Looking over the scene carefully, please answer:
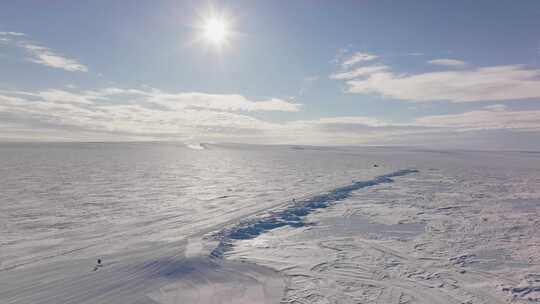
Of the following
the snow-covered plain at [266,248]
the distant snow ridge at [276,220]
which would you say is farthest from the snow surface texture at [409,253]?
the distant snow ridge at [276,220]

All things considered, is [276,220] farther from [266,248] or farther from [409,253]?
[409,253]

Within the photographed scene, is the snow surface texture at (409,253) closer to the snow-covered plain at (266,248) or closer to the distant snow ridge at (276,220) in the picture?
the snow-covered plain at (266,248)

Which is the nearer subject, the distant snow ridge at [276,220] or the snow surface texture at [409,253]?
the snow surface texture at [409,253]

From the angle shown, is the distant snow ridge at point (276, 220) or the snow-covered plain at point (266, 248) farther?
the distant snow ridge at point (276, 220)

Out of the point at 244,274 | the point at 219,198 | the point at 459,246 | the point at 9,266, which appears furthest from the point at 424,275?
the point at 219,198

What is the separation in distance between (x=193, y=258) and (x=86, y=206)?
7.25m

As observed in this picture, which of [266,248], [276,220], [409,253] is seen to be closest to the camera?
[409,253]

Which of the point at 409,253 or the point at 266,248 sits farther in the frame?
the point at 266,248

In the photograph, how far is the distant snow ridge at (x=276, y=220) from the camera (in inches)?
349

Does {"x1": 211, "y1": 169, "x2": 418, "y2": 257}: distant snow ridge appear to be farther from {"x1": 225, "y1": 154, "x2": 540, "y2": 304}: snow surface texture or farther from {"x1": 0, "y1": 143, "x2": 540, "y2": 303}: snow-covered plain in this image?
{"x1": 225, "y1": 154, "x2": 540, "y2": 304}: snow surface texture

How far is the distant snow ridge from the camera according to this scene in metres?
8.86

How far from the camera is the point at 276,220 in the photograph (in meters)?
10.8

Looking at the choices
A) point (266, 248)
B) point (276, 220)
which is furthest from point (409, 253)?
point (276, 220)

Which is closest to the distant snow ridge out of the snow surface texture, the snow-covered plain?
the snow-covered plain
